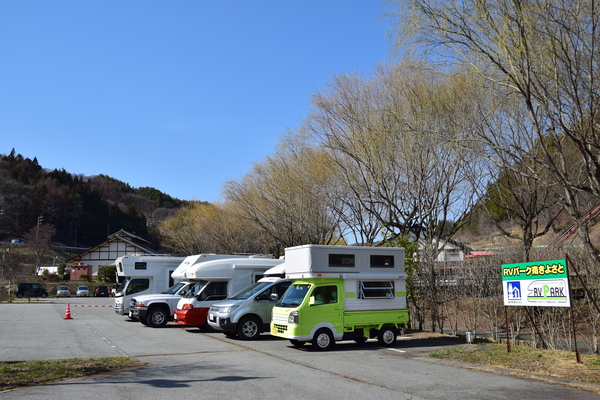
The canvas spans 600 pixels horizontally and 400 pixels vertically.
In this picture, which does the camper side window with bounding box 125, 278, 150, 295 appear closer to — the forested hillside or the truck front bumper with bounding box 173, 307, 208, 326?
the truck front bumper with bounding box 173, 307, 208, 326

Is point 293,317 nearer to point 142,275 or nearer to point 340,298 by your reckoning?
point 340,298

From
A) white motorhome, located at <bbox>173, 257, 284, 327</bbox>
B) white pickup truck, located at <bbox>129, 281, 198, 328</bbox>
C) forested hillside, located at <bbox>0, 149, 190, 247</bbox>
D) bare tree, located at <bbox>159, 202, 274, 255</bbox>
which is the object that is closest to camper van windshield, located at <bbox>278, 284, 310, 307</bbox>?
white motorhome, located at <bbox>173, 257, 284, 327</bbox>

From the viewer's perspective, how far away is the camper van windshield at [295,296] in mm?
14867

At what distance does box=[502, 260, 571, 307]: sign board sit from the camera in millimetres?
11578

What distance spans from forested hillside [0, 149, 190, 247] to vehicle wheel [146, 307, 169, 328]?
83.4 metres

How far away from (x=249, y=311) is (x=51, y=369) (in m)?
7.48

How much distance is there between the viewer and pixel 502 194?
21.7 meters

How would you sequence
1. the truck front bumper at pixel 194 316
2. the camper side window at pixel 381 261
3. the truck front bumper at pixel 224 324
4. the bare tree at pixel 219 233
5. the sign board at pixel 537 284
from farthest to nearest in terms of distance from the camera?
1. the bare tree at pixel 219 233
2. the truck front bumper at pixel 194 316
3. the truck front bumper at pixel 224 324
4. the camper side window at pixel 381 261
5. the sign board at pixel 537 284

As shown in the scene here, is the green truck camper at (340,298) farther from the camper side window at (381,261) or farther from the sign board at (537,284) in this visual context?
the sign board at (537,284)

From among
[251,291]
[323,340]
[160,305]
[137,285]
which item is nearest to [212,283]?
[160,305]

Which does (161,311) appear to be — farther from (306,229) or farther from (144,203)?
(144,203)

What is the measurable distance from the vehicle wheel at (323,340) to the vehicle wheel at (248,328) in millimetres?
3330

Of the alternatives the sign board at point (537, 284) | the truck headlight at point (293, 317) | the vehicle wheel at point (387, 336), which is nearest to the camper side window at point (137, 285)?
the truck headlight at point (293, 317)

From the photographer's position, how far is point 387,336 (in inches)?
610
